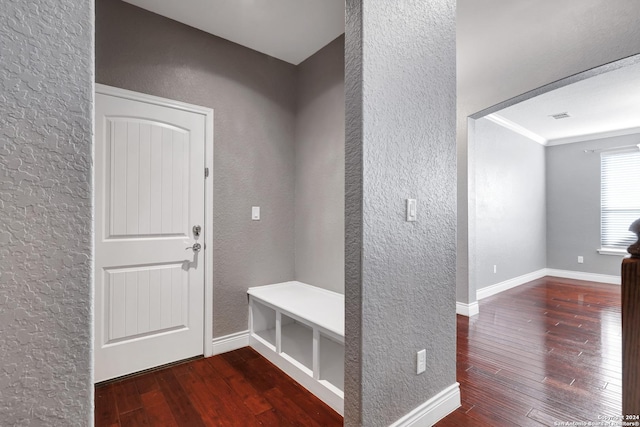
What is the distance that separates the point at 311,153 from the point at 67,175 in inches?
91.6

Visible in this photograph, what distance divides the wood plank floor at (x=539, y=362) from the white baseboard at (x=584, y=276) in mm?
1302

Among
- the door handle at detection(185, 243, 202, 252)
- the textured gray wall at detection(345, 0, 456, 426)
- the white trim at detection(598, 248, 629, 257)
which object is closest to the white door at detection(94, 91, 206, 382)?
the door handle at detection(185, 243, 202, 252)

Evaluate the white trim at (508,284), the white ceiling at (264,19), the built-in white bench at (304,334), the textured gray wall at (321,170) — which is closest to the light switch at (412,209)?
the built-in white bench at (304,334)

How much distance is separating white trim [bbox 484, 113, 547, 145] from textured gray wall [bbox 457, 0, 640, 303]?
143cm

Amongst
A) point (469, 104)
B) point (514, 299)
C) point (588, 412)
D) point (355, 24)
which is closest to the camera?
point (355, 24)

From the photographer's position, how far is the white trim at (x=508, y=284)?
4.31m

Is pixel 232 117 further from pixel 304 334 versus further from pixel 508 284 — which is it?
pixel 508 284

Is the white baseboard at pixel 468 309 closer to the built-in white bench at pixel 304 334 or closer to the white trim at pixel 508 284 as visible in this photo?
the white trim at pixel 508 284

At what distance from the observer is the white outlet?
159 cm

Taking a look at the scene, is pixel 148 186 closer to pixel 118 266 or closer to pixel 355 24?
pixel 118 266

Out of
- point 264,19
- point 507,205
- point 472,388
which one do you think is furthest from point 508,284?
point 264,19

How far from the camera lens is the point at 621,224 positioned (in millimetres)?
5098

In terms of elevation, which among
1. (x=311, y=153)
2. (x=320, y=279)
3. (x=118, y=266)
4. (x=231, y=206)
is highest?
(x=311, y=153)

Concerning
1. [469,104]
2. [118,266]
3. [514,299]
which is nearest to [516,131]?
[469,104]
